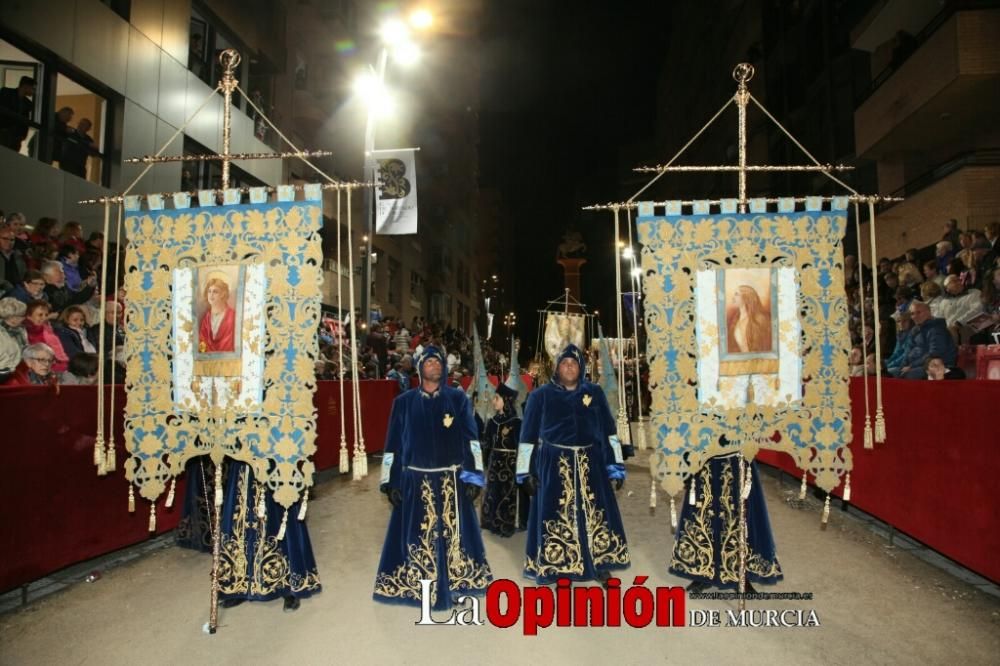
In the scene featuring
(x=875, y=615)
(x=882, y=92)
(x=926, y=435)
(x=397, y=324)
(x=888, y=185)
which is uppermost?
(x=882, y=92)

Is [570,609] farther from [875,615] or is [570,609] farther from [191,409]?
[191,409]

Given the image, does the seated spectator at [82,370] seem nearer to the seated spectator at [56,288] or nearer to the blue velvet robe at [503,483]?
the seated spectator at [56,288]

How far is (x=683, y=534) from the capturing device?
561 centimetres

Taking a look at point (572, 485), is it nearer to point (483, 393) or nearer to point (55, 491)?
point (483, 393)

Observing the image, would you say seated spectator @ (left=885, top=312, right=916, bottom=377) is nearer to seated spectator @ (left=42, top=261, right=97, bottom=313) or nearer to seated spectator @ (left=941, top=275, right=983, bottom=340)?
seated spectator @ (left=941, top=275, right=983, bottom=340)

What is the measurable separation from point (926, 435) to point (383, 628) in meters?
5.41

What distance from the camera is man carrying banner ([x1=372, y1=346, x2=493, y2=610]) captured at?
5105 millimetres

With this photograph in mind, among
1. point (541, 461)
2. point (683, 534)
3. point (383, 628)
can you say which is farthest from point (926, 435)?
point (383, 628)

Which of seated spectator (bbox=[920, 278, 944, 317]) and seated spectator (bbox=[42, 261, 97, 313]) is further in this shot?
seated spectator (bbox=[920, 278, 944, 317])

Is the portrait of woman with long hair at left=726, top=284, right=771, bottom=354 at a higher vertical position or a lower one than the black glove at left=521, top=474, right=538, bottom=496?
higher

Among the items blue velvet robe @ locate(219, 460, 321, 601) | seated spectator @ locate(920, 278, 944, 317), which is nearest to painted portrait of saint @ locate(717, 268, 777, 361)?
blue velvet robe @ locate(219, 460, 321, 601)

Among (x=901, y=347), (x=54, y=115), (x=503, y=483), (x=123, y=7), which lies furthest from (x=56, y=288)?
(x=901, y=347)

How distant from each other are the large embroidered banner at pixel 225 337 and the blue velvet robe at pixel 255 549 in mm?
597

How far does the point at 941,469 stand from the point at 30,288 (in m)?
9.34
